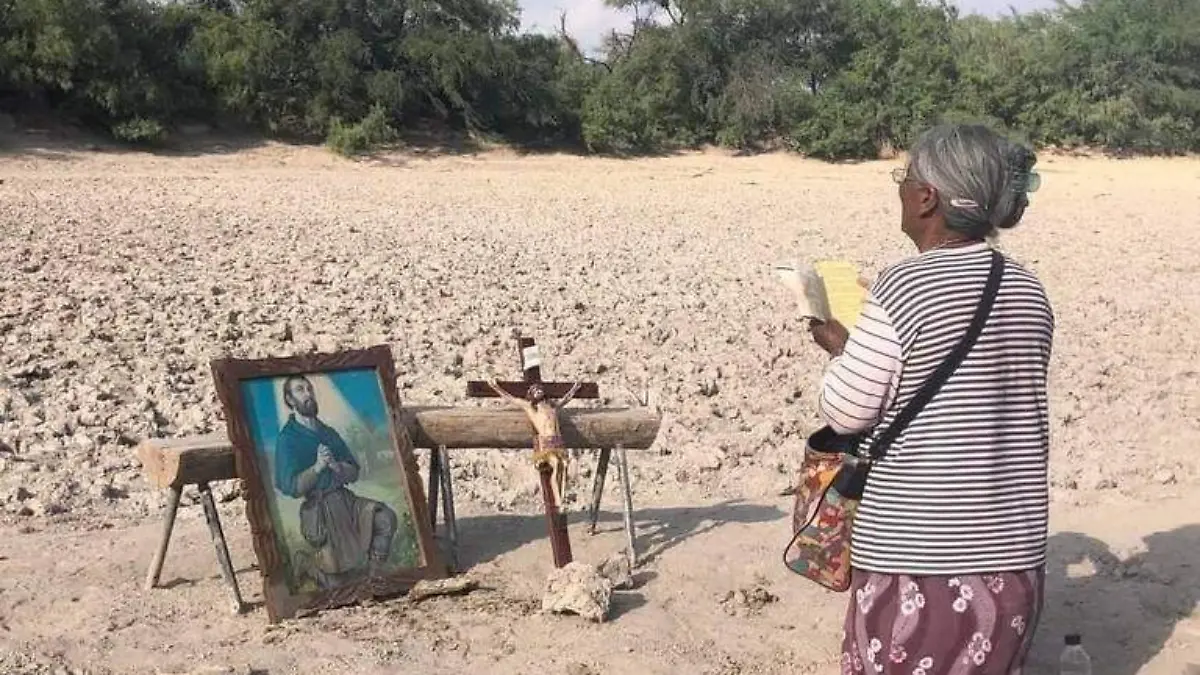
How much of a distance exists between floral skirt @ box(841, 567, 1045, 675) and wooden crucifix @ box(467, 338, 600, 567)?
2204 mm

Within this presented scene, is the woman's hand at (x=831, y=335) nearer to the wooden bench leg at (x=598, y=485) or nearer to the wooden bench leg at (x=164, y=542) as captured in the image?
the wooden bench leg at (x=598, y=485)

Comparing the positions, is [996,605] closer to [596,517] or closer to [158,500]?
[596,517]

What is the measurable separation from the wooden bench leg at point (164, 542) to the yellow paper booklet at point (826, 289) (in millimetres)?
2472

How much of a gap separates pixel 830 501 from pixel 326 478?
2.25m

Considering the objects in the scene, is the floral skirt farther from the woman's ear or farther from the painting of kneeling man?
the painting of kneeling man

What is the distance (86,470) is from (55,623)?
2032 mm

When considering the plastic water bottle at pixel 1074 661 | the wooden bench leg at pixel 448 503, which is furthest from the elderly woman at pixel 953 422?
the wooden bench leg at pixel 448 503

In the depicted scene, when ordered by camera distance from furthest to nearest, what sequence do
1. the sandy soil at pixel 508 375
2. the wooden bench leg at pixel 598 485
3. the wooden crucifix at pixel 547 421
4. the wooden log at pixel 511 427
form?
1. the wooden bench leg at pixel 598 485
2. the wooden log at pixel 511 427
3. the wooden crucifix at pixel 547 421
4. the sandy soil at pixel 508 375

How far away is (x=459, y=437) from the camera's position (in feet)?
17.8

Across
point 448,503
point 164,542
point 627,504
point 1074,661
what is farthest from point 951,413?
point 164,542

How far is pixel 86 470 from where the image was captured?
6.69 m

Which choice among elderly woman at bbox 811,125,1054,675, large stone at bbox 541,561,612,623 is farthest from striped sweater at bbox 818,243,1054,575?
large stone at bbox 541,561,612,623

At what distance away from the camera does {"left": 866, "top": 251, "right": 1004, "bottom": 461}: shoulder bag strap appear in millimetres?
2945

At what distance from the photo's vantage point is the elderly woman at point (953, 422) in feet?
9.68
